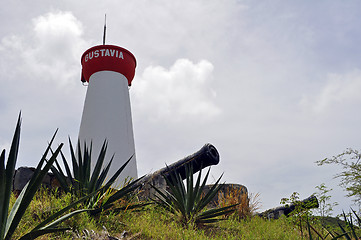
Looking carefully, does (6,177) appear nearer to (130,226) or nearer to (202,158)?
(130,226)

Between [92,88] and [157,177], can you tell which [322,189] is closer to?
[157,177]

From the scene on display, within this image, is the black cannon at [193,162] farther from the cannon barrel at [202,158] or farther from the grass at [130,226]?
the grass at [130,226]

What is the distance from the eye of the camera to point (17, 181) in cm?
634

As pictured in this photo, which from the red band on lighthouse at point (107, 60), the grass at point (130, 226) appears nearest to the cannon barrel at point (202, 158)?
the grass at point (130, 226)

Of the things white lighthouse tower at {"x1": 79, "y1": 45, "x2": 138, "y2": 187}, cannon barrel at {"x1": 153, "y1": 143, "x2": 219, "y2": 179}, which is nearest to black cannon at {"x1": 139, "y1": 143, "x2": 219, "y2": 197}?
cannon barrel at {"x1": 153, "y1": 143, "x2": 219, "y2": 179}

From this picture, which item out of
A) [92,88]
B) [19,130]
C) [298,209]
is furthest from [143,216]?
[92,88]

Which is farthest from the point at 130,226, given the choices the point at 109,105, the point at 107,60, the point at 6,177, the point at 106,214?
the point at 107,60

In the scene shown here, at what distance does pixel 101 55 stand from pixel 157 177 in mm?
4568

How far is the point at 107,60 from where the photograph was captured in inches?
404

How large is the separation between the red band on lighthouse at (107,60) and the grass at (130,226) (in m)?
5.53

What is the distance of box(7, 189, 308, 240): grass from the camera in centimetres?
387

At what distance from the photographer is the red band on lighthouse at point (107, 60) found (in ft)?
33.8

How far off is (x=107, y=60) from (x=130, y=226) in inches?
268

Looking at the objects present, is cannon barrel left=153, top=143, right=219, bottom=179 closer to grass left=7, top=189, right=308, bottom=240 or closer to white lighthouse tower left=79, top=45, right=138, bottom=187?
white lighthouse tower left=79, top=45, right=138, bottom=187
